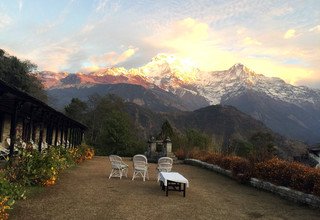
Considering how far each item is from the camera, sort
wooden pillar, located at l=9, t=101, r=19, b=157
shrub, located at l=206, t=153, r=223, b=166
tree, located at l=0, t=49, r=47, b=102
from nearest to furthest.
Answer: wooden pillar, located at l=9, t=101, r=19, b=157 < shrub, located at l=206, t=153, r=223, b=166 < tree, located at l=0, t=49, r=47, b=102

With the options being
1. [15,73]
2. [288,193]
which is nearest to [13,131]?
[288,193]

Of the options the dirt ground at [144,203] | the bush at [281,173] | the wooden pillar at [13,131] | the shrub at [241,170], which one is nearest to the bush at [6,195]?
the dirt ground at [144,203]

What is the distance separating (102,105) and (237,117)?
106 meters

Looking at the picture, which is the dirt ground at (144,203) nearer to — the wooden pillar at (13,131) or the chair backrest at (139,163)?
the chair backrest at (139,163)

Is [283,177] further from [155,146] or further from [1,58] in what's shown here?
[1,58]

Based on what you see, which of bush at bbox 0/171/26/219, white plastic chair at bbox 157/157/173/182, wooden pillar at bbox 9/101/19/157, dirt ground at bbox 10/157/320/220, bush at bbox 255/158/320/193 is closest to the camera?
bush at bbox 0/171/26/219

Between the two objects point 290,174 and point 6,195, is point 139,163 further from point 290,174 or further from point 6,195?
point 6,195

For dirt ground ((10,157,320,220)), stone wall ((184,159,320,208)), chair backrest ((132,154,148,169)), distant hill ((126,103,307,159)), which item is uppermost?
distant hill ((126,103,307,159))

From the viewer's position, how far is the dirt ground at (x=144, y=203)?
848 cm

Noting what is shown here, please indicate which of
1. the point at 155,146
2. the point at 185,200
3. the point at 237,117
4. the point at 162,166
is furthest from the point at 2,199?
the point at 237,117

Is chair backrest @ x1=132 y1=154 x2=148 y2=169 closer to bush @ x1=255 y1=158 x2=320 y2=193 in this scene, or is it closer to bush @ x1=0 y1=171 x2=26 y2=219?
bush @ x1=255 y1=158 x2=320 y2=193

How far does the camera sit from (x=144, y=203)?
9875mm

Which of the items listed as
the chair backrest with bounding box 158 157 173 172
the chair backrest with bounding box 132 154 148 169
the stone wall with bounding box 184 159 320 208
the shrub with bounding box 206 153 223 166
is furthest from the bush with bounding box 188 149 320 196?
the chair backrest with bounding box 132 154 148 169

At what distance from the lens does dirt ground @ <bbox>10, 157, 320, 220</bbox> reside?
848 centimetres
